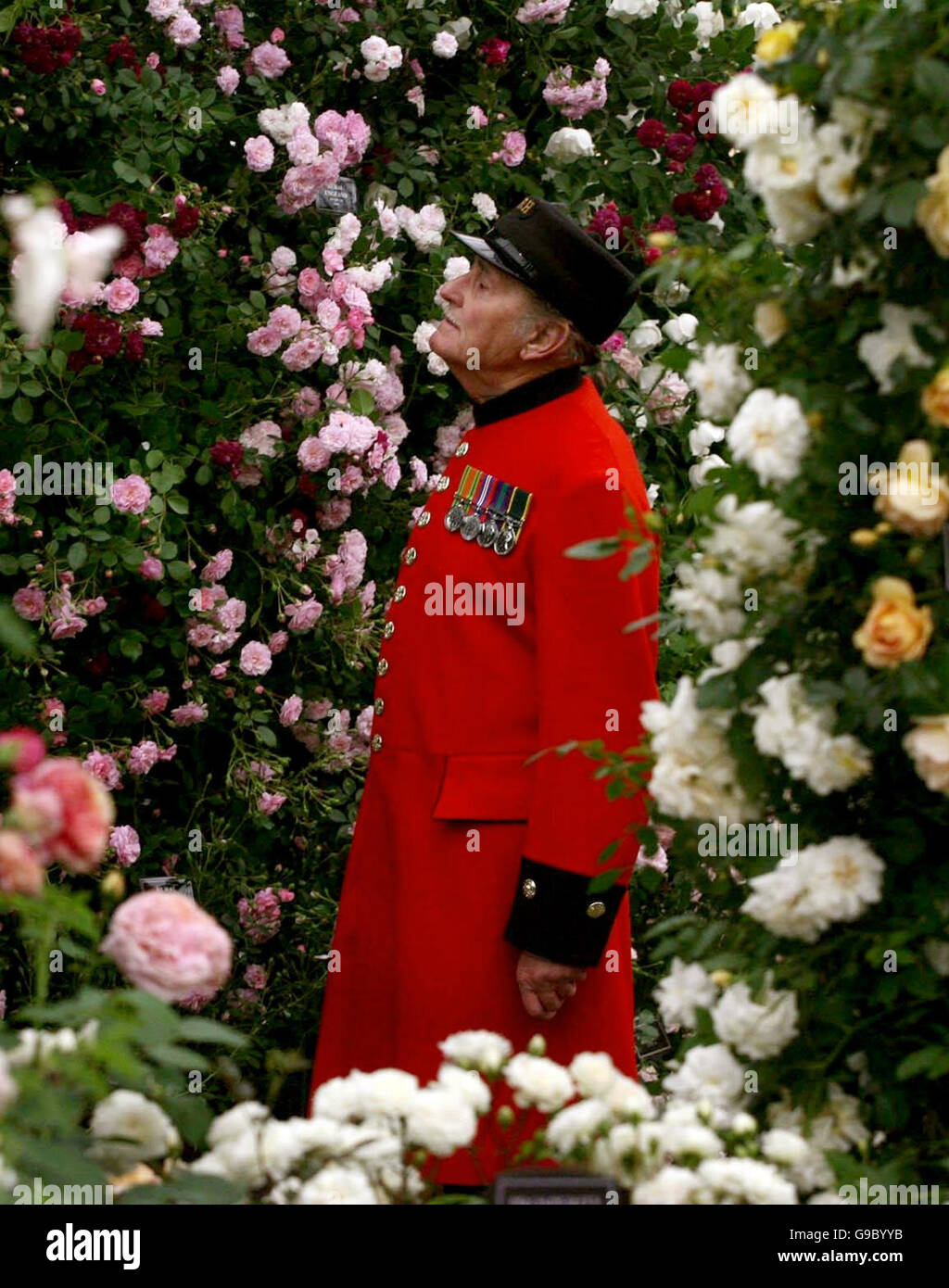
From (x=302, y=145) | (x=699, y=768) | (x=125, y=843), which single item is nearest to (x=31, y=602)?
(x=125, y=843)

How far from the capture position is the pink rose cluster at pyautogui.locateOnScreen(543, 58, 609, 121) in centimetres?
376

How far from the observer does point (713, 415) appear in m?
1.74

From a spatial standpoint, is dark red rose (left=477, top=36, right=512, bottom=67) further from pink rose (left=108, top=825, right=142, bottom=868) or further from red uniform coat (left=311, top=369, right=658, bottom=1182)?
pink rose (left=108, top=825, right=142, bottom=868)

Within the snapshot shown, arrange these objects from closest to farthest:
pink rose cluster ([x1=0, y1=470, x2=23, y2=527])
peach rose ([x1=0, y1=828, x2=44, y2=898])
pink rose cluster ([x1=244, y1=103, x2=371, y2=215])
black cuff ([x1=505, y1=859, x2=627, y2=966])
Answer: peach rose ([x1=0, y1=828, x2=44, y2=898])
black cuff ([x1=505, y1=859, x2=627, y2=966])
pink rose cluster ([x1=0, y1=470, x2=23, y2=527])
pink rose cluster ([x1=244, y1=103, x2=371, y2=215])

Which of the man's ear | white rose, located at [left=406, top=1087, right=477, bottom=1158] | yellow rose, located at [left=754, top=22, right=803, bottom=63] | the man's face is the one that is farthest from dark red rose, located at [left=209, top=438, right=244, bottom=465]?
white rose, located at [left=406, top=1087, right=477, bottom=1158]

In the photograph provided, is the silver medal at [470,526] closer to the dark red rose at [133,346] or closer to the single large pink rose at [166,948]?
the dark red rose at [133,346]

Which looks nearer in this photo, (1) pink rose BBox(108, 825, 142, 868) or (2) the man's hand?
(2) the man's hand

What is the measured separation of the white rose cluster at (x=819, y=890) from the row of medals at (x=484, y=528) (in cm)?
114

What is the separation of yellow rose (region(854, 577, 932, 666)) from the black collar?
1.36 metres

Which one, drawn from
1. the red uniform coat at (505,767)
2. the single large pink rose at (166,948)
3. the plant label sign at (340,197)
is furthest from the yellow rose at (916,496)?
the plant label sign at (340,197)

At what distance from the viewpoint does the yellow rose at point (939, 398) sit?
1.43 metres

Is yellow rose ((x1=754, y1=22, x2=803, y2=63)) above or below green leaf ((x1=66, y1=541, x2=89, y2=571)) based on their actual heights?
below

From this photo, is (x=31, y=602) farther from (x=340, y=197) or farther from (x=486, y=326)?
(x=340, y=197)

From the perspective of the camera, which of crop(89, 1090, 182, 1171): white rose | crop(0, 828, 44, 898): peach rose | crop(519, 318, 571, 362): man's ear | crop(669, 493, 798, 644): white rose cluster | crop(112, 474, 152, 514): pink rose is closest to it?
crop(0, 828, 44, 898): peach rose
